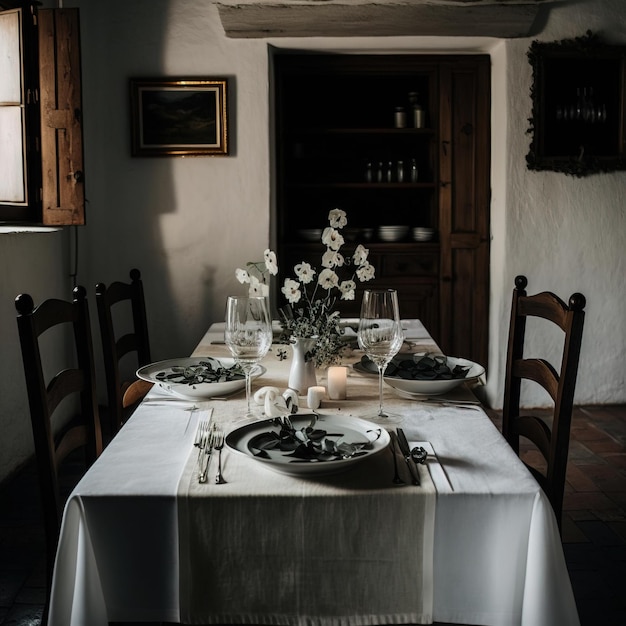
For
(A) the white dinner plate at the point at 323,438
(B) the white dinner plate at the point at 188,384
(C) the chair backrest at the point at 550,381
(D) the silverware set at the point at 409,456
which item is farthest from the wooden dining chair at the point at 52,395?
(C) the chair backrest at the point at 550,381

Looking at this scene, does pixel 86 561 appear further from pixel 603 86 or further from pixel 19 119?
pixel 603 86

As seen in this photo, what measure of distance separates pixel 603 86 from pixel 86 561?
431 centimetres

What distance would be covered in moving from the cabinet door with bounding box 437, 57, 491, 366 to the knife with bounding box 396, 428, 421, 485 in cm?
325

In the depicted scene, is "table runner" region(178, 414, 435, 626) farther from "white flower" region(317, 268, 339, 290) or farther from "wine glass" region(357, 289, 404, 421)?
"white flower" region(317, 268, 339, 290)

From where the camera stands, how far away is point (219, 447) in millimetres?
1426

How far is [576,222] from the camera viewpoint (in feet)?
14.2

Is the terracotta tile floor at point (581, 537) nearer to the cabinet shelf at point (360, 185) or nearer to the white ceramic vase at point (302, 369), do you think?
the white ceramic vase at point (302, 369)

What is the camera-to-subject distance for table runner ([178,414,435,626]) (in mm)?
1193

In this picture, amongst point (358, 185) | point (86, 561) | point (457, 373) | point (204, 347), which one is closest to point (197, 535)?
point (86, 561)

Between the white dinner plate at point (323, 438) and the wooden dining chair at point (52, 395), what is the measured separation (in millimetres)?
465

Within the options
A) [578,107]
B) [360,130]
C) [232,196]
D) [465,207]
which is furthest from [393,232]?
[578,107]

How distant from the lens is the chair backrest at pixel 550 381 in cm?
175

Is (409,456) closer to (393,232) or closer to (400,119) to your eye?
(393,232)

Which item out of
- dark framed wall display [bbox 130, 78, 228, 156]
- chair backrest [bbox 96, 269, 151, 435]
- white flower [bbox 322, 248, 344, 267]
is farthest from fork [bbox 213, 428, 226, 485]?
dark framed wall display [bbox 130, 78, 228, 156]
